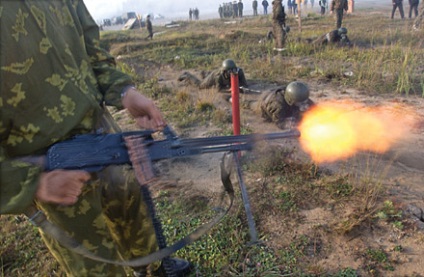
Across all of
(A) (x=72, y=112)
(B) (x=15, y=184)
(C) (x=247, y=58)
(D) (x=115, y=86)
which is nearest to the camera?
(B) (x=15, y=184)

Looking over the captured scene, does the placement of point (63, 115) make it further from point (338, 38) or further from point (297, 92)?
point (338, 38)

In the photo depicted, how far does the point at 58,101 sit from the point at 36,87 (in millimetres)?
104

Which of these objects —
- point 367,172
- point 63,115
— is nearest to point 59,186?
point 63,115

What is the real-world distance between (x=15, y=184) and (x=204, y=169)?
268 centimetres

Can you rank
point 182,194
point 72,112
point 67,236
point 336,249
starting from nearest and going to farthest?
point 72,112 < point 67,236 < point 336,249 < point 182,194

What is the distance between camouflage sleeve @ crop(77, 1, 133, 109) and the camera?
1860 mm

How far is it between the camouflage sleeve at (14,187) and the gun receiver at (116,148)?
138mm

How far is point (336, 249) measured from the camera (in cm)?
258

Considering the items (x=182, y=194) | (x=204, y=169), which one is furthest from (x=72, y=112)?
(x=204, y=169)

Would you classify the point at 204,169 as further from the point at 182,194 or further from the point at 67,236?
the point at 67,236

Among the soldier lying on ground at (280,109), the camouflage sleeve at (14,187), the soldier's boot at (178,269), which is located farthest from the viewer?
the soldier lying on ground at (280,109)

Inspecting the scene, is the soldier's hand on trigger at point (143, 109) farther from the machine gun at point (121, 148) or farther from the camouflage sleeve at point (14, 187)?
the camouflage sleeve at point (14, 187)

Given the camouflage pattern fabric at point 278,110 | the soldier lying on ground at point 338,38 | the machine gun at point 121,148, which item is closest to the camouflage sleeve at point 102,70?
the machine gun at point 121,148

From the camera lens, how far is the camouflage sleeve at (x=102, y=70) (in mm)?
1860
